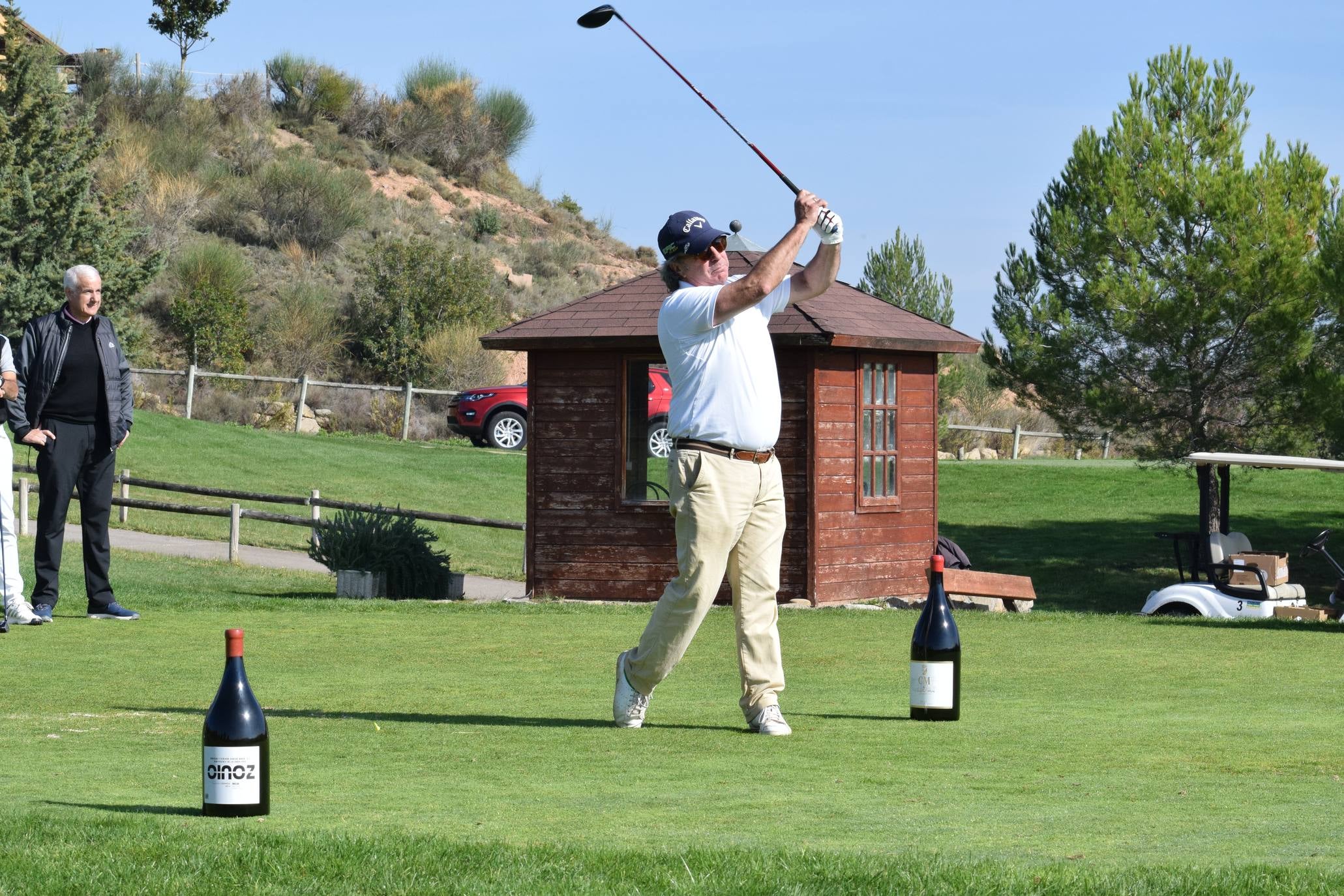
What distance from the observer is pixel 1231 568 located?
16531 mm

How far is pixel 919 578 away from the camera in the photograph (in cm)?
1783

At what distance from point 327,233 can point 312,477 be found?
2666 cm

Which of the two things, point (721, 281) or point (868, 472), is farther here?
point (868, 472)

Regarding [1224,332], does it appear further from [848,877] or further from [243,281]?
[243,281]

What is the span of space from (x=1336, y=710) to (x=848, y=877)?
425 centimetres

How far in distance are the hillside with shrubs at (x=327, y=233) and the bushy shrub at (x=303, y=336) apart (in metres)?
0.05

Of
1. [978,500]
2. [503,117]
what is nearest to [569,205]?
[503,117]

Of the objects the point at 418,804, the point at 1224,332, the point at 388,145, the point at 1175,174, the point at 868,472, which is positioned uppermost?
the point at 388,145

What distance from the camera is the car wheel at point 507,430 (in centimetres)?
3647

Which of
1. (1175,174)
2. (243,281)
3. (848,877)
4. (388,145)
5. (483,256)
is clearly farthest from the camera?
(388,145)

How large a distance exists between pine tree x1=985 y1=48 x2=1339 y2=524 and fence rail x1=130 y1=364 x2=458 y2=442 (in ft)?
53.5

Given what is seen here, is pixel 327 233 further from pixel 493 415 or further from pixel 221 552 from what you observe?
pixel 221 552

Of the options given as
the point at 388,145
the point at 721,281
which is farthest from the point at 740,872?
the point at 388,145

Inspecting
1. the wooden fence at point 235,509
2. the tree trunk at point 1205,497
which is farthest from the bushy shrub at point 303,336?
the tree trunk at point 1205,497
